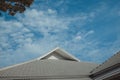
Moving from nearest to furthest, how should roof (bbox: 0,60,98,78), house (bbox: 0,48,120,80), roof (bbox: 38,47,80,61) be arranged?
house (bbox: 0,48,120,80) → roof (bbox: 0,60,98,78) → roof (bbox: 38,47,80,61)

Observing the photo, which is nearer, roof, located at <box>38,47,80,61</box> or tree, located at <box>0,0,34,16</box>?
tree, located at <box>0,0,34,16</box>

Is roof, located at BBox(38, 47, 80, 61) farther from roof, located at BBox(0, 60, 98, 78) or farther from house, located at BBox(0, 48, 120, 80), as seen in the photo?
roof, located at BBox(0, 60, 98, 78)

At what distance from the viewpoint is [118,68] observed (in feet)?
43.7

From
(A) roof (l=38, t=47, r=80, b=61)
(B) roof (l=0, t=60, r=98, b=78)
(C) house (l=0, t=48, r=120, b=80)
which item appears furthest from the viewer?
(A) roof (l=38, t=47, r=80, b=61)

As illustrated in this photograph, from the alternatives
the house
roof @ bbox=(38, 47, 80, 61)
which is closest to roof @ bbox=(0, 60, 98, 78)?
the house

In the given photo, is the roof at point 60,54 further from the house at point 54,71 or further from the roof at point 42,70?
the roof at point 42,70

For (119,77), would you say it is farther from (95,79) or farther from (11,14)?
(11,14)

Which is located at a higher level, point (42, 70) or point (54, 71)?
point (42, 70)

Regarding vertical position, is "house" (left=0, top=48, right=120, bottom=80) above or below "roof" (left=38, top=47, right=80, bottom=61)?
below

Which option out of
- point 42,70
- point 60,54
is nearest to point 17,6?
point 42,70

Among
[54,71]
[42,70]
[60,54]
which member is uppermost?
[60,54]

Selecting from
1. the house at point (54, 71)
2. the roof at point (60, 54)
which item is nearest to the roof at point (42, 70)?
→ the house at point (54, 71)

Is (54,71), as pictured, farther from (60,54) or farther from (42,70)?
(60,54)

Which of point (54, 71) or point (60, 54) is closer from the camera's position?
point (54, 71)
